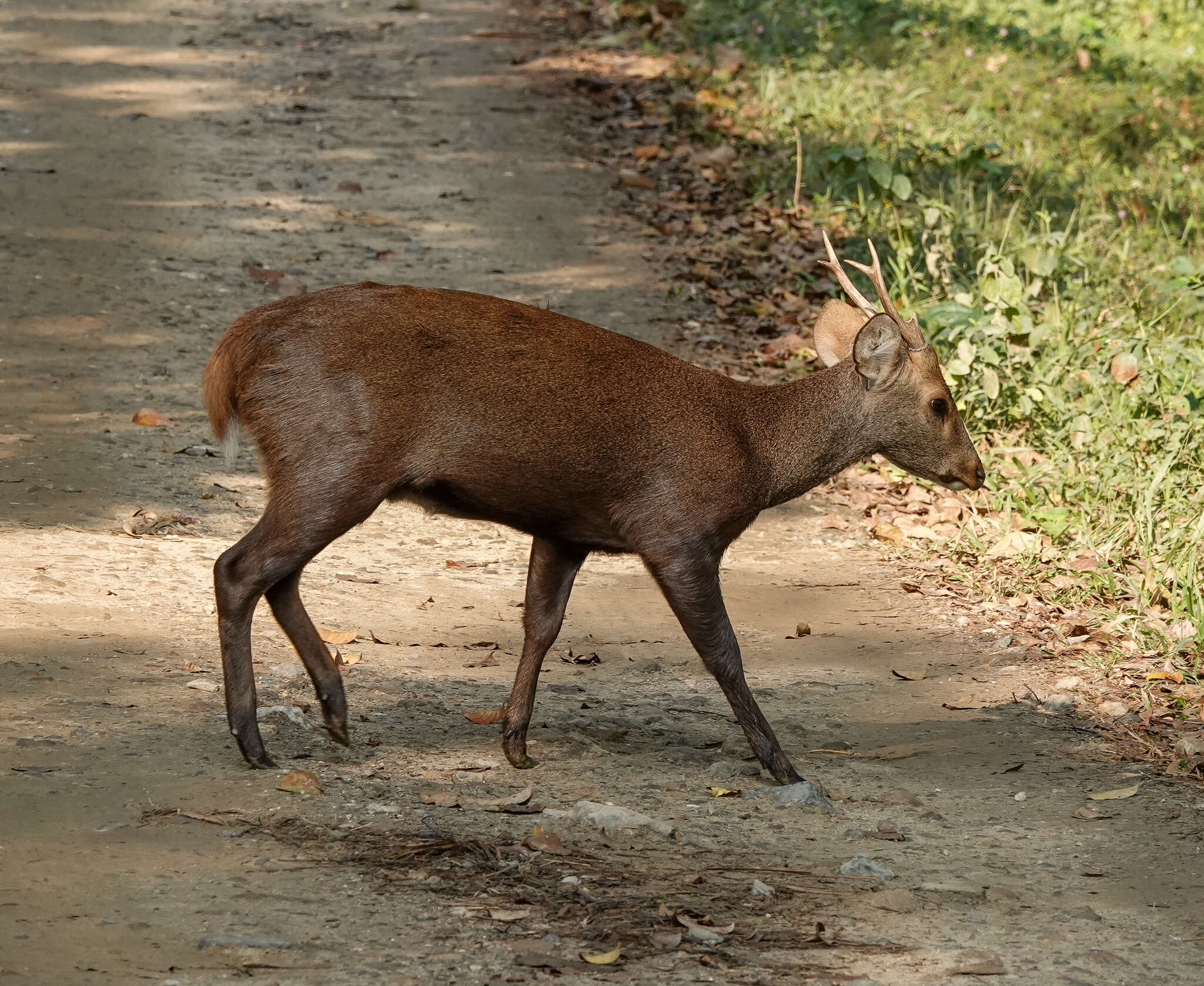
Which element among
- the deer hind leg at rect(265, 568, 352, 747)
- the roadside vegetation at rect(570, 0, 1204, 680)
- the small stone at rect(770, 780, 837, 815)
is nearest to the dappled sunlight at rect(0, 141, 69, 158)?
the roadside vegetation at rect(570, 0, 1204, 680)

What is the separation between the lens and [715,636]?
16.7 feet

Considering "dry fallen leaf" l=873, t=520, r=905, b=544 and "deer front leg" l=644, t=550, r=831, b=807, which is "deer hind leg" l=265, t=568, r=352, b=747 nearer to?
"deer front leg" l=644, t=550, r=831, b=807

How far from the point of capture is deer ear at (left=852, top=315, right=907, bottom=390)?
524 cm

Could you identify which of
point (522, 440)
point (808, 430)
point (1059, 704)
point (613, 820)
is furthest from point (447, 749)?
point (1059, 704)

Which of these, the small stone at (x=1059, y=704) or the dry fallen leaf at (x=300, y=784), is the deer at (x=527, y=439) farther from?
the small stone at (x=1059, y=704)

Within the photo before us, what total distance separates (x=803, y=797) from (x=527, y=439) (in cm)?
150

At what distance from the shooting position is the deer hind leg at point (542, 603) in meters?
5.30

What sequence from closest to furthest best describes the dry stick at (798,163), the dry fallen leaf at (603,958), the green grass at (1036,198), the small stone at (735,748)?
the dry fallen leaf at (603,958), the small stone at (735,748), the green grass at (1036,198), the dry stick at (798,163)

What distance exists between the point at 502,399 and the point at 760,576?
2816 mm

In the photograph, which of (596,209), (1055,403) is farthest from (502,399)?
(596,209)

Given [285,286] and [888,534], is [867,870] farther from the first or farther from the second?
[285,286]

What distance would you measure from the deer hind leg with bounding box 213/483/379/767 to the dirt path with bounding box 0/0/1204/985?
0.56ft

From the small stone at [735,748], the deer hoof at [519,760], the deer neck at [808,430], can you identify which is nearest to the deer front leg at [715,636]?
the small stone at [735,748]

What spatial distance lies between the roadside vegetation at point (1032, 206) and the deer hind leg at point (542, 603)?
2.64 metres
